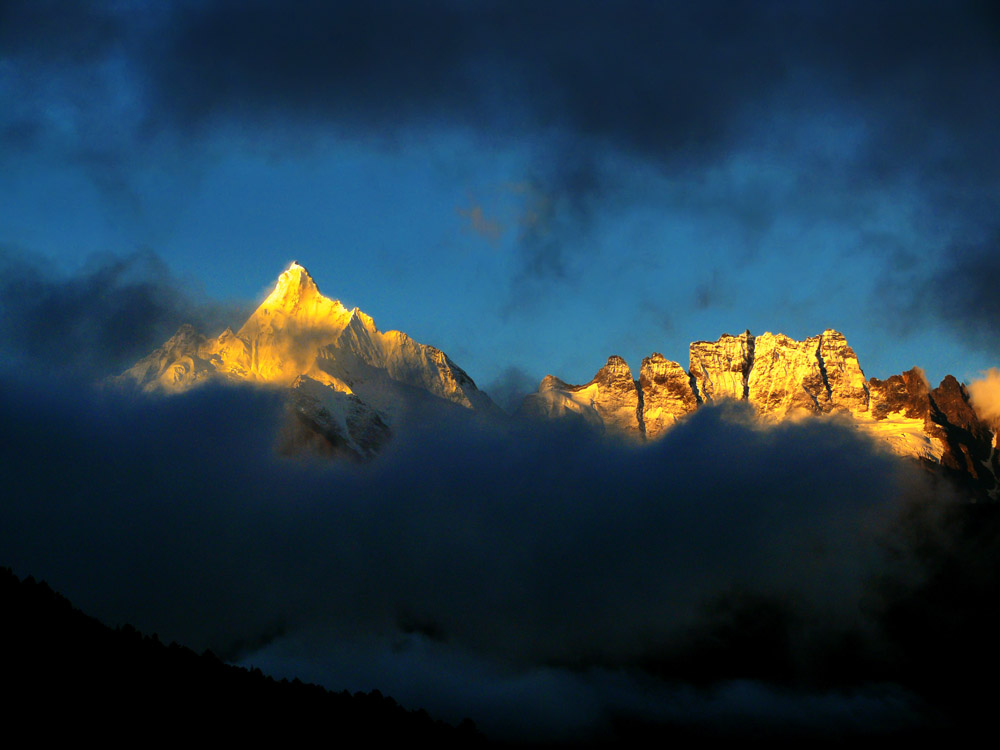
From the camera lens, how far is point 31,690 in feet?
642

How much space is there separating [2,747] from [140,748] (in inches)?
1009

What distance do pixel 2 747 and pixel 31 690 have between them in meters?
18.6

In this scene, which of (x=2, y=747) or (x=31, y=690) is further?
(x=31, y=690)

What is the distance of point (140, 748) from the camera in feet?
650

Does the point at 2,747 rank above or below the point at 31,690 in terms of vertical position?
below

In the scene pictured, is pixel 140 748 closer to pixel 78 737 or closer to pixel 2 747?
pixel 78 737

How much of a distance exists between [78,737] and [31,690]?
12464 millimetres

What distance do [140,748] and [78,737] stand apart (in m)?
11.6

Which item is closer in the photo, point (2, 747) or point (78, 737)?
point (2, 747)

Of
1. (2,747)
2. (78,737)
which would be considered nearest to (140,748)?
(78,737)

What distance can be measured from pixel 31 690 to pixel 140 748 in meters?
19.8

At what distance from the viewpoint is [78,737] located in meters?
190

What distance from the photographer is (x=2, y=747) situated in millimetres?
177750
